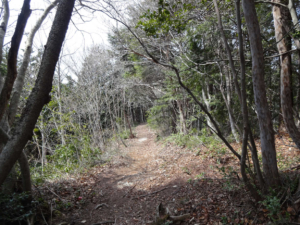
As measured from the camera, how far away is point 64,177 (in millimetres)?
5441

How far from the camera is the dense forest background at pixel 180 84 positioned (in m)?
2.13

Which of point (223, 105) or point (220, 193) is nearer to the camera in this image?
point (220, 193)

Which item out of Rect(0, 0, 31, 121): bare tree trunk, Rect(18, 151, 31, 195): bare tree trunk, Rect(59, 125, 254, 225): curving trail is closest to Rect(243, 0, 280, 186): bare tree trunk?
Rect(59, 125, 254, 225): curving trail

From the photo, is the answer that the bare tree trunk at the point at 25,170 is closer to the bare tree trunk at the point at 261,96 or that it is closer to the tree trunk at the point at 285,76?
the bare tree trunk at the point at 261,96

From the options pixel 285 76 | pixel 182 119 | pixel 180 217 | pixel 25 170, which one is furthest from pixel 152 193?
pixel 182 119

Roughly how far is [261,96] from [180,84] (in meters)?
1.16

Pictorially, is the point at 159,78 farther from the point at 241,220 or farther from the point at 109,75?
the point at 241,220

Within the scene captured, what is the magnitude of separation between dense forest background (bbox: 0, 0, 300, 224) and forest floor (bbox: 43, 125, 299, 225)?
1.31ft

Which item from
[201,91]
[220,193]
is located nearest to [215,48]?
[201,91]

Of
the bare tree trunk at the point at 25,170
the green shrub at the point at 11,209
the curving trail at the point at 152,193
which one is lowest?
the curving trail at the point at 152,193

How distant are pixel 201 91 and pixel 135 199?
18.7 feet

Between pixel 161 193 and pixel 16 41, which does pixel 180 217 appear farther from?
pixel 16 41

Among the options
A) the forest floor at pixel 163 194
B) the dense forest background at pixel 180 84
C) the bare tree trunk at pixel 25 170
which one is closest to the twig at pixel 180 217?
the forest floor at pixel 163 194

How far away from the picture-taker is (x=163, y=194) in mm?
4359
